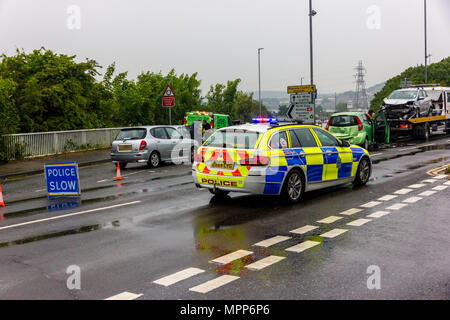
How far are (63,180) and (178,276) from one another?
7510 mm

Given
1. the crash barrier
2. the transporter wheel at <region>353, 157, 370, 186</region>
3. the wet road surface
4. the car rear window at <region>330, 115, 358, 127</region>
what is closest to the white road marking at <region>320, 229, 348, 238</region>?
the wet road surface

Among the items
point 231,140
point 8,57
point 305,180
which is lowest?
point 305,180

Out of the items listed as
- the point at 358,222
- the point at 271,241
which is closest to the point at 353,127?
the point at 358,222

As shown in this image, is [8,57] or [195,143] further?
[8,57]

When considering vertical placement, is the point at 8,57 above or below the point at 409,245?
above

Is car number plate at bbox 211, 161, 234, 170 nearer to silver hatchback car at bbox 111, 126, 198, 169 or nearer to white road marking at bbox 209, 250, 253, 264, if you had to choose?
white road marking at bbox 209, 250, 253, 264

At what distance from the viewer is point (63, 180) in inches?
502

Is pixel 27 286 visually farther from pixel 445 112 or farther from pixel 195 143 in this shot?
pixel 445 112

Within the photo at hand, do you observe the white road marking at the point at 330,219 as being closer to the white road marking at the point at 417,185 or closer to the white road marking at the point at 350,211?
the white road marking at the point at 350,211

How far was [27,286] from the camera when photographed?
5.85 metres

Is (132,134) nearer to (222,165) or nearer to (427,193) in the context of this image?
(222,165)

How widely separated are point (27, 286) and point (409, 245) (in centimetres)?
506

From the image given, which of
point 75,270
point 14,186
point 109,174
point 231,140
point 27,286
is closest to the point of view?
point 27,286
